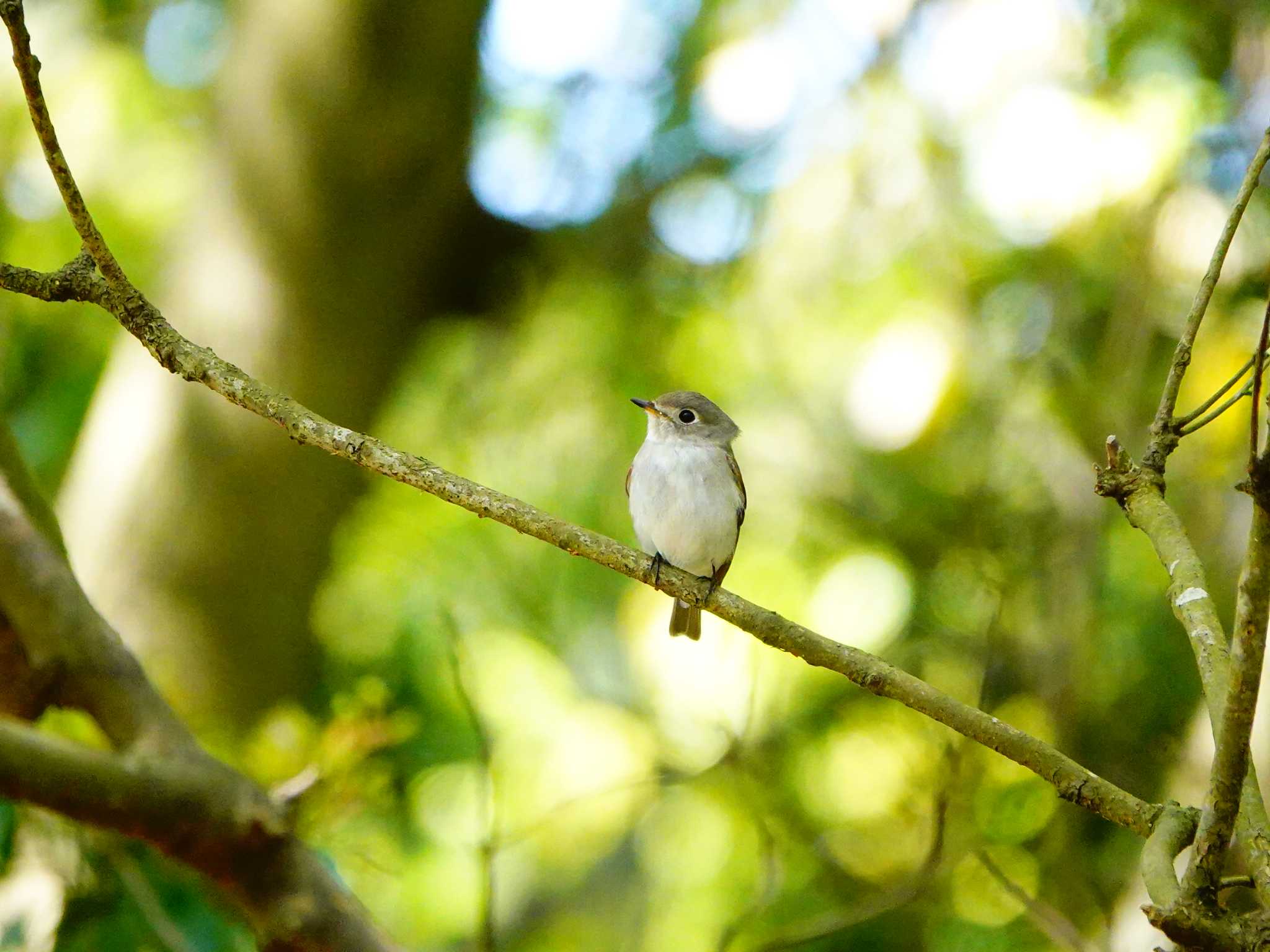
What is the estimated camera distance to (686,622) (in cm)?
523

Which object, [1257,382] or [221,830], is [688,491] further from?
[1257,382]

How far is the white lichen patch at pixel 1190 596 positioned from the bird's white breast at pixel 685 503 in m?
2.73

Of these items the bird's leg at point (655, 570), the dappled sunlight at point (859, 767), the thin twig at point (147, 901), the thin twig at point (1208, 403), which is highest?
the dappled sunlight at point (859, 767)

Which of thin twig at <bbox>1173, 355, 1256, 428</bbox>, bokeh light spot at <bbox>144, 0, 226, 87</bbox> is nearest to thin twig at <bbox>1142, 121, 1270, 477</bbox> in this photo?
thin twig at <bbox>1173, 355, 1256, 428</bbox>

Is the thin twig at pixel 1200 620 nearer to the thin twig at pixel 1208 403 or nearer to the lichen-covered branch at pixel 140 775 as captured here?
the thin twig at pixel 1208 403

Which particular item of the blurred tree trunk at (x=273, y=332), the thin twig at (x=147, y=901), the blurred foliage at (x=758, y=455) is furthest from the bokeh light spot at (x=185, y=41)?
the thin twig at (x=147, y=901)

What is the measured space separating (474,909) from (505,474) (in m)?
2.34

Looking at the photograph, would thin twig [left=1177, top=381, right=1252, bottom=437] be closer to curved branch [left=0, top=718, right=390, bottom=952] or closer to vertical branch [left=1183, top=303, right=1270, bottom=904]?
vertical branch [left=1183, top=303, right=1270, bottom=904]

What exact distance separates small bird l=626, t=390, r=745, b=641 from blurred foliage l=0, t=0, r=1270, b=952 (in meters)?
0.66

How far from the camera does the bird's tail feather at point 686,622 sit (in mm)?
5184

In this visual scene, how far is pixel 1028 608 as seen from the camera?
18.1 ft

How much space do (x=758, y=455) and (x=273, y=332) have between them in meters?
2.67

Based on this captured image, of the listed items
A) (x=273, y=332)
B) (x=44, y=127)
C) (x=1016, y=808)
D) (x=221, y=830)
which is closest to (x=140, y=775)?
(x=221, y=830)

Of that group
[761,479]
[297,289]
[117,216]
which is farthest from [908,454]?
[117,216]
